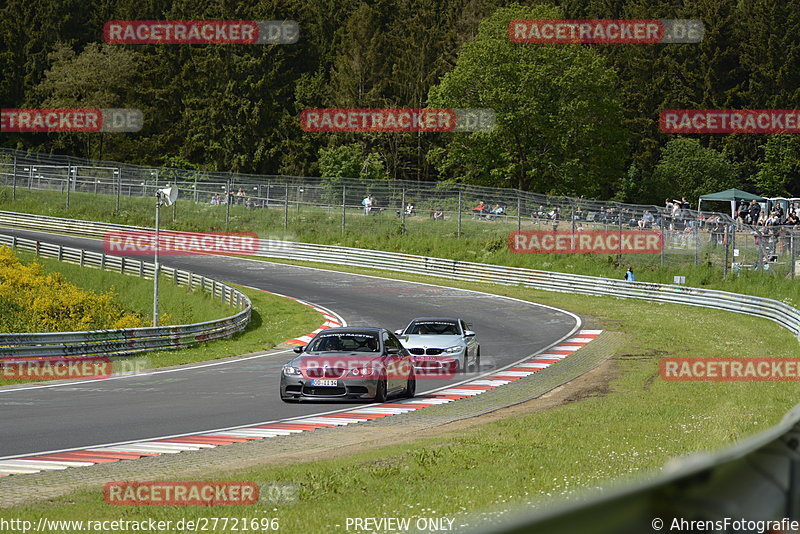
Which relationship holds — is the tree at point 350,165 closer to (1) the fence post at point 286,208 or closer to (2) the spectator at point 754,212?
(1) the fence post at point 286,208

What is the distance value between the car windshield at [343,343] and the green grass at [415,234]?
21992 millimetres

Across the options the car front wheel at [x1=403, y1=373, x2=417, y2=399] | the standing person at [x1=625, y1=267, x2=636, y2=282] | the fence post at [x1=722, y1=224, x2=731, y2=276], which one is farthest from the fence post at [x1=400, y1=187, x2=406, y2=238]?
the car front wheel at [x1=403, y1=373, x2=417, y2=399]

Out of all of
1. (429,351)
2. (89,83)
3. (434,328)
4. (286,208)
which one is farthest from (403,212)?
(89,83)

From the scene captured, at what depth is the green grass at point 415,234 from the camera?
1693 inches

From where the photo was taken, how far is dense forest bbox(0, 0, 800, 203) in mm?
72188

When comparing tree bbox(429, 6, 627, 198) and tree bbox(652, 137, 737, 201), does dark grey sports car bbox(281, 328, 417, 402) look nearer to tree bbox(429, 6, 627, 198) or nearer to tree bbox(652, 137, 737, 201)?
tree bbox(429, 6, 627, 198)

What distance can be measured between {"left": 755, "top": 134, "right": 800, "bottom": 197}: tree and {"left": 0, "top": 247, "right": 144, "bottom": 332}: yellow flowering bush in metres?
56.0

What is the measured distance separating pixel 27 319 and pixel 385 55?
2250 inches

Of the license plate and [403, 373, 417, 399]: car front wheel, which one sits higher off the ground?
the license plate

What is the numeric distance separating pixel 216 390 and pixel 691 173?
6560cm

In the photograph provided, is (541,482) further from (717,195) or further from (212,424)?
(717,195)

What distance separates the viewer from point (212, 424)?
1569 cm

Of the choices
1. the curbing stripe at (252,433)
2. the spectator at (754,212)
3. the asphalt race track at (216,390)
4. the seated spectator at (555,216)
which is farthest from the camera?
the spectator at (754,212)

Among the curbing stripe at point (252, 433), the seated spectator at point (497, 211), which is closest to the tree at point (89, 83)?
the seated spectator at point (497, 211)
